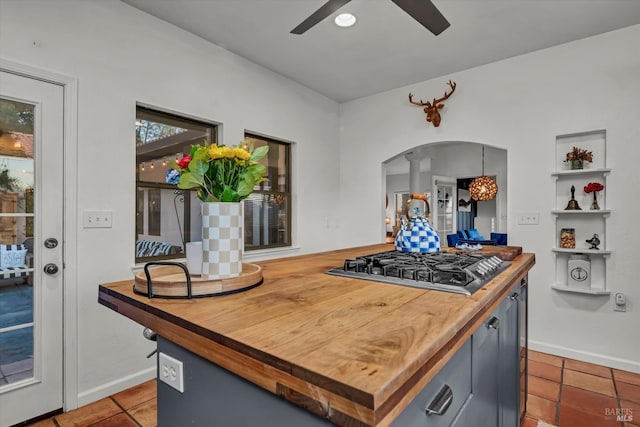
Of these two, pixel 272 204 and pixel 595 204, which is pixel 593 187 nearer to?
pixel 595 204

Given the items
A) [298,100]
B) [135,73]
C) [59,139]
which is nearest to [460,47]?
[298,100]

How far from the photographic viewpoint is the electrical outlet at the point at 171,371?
0.90m

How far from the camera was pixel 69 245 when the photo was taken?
211 centimetres

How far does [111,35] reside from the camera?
231 cm

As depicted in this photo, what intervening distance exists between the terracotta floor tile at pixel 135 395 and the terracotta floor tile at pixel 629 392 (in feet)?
10.5

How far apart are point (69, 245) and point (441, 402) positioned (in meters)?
2.30

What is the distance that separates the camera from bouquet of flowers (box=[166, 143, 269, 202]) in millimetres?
1035

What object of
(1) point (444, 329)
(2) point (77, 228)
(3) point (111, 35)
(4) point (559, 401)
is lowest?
(4) point (559, 401)

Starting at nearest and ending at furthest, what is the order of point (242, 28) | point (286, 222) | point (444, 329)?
point (444, 329) < point (242, 28) < point (286, 222)

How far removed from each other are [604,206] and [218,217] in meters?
3.18

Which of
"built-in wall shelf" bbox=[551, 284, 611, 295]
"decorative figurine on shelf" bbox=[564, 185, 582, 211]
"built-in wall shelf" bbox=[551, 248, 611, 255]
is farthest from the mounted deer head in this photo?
"built-in wall shelf" bbox=[551, 284, 611, 295]

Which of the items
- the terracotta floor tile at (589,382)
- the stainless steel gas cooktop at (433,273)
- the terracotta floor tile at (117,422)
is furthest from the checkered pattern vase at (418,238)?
the terracotta floor tile at (117,422)

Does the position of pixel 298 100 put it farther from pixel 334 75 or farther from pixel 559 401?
pixel 559 401

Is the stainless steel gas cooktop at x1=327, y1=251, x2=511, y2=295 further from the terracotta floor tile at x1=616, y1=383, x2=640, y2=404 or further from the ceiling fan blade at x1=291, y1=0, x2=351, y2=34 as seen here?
the terracotta floor tile at x1=616, y1=383, x2=640, y2=404
